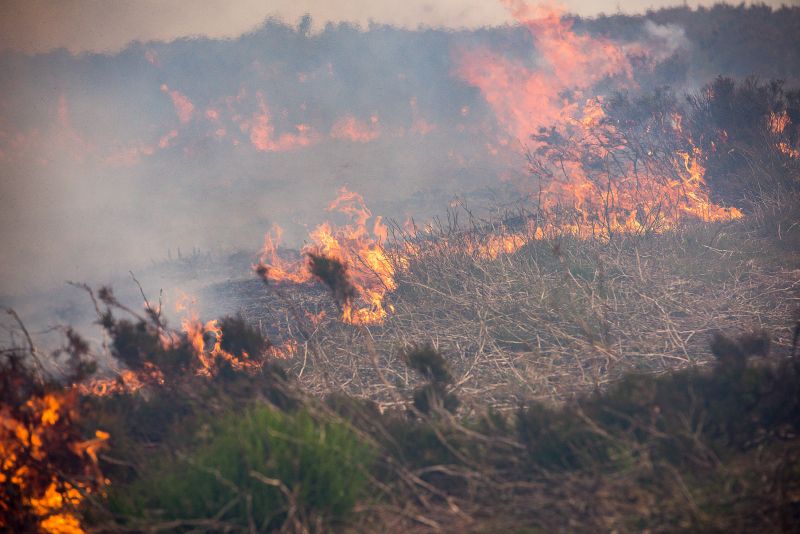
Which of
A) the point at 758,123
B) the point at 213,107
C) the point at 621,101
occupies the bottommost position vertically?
the point at 758,123

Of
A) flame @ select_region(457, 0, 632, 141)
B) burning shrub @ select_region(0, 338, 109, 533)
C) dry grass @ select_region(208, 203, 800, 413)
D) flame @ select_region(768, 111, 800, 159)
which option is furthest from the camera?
flame @ select_region(457, 0, 632, 141)

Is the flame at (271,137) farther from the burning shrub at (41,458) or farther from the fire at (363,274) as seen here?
the burning shrub at (41,458)

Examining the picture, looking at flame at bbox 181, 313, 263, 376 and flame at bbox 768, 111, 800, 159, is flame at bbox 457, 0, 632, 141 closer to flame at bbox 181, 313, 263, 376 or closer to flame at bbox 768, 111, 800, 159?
flame at bbox 768, 111, 800, 159

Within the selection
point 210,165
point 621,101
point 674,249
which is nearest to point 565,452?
point 674,249

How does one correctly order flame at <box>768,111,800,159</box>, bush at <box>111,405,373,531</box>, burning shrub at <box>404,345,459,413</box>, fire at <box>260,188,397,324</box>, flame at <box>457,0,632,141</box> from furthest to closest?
flame at <box>457,0,632,141</box>
flame at <box>768,111,800,159</box>
fire at <box>260,188,397,324</box>
burning shrub at <box>404,345,459,413</box>
bush at <box>111,405,373,531</box>

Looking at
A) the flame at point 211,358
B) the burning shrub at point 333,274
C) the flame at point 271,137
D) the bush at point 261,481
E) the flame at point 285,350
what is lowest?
the flame at point 285,350

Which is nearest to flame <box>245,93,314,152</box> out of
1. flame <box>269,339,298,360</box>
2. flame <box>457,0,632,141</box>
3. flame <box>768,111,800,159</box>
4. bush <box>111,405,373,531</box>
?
flame <box>457,0,632,141</box>

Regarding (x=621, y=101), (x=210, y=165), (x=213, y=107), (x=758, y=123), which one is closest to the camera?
(x=758, y=123)

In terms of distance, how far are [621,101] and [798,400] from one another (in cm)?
979

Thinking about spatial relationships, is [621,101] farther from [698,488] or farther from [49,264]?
[49,264]

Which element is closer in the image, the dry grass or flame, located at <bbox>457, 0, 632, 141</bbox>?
the dry grass

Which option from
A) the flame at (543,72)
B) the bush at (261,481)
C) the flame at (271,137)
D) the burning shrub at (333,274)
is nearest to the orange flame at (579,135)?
the flame at (543,72)

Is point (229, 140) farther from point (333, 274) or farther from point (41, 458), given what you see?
point (41, 458)

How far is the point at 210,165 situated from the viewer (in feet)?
67.8
